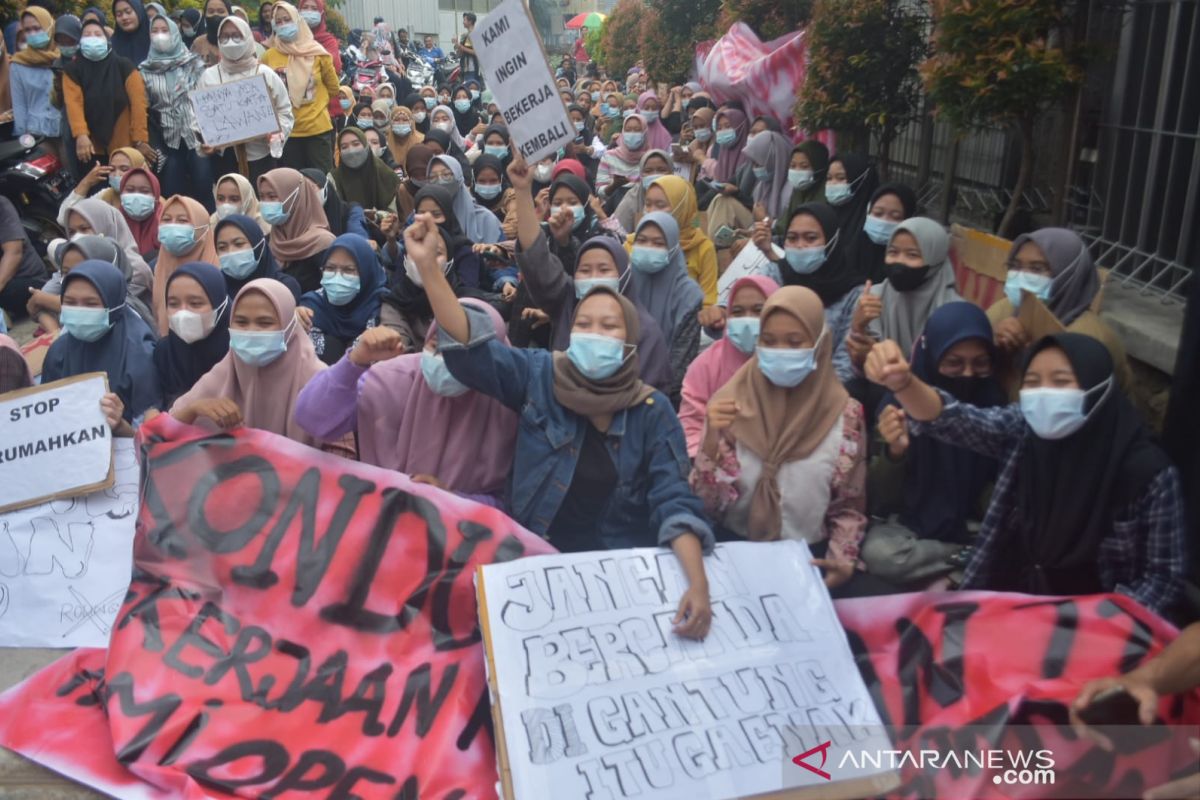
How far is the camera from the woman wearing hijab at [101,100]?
789 centimetres

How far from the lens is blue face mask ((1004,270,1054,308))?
3.79 meters

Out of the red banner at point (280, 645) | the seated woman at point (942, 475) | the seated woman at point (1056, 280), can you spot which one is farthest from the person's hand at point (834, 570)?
the seated woman at point (1056, 280)

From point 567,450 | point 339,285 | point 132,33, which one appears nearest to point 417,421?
point 567,450

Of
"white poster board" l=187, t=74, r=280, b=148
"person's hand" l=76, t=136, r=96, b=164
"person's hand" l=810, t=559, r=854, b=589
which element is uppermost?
"white poster board" l=187, t=74, r=280, b=148

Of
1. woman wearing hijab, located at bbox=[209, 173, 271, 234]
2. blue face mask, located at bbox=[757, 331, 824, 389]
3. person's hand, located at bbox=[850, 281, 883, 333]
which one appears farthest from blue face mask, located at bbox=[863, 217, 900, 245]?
woman wearing hijab, located at bbox=[209, 173, 271, 234]

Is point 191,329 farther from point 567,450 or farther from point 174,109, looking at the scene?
point 174,109

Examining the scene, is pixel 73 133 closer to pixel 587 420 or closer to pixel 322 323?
pixel 322 323

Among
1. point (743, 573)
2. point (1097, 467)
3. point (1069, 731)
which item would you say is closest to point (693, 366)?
point (743, 573)

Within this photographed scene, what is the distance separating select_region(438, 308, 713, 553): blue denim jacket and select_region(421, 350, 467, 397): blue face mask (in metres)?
0.13

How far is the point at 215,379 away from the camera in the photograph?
12.6 ft

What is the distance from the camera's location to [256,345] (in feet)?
12.3

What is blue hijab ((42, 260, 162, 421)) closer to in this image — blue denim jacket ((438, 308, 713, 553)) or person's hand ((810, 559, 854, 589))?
blue denim jacket ((438, 308, 713, 553))

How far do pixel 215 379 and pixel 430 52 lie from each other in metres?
27.3

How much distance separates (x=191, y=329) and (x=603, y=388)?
197 cm
